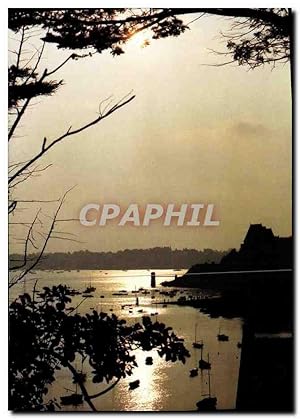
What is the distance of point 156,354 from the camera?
3.04 m

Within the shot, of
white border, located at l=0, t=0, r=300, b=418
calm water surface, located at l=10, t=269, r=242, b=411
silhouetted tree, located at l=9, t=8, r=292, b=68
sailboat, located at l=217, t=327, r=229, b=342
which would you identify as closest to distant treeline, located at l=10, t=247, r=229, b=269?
calm water surface, located at l=10, t=269, r=242, b=411

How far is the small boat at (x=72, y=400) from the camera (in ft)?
9.87

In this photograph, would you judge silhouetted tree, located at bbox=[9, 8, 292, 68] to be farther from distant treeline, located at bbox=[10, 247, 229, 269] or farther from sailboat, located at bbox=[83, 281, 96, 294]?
sailboat, located at bbox=[83, 281, 96, 294]

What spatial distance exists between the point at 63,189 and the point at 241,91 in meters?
0.95

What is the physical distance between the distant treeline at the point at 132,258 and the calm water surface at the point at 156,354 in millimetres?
35

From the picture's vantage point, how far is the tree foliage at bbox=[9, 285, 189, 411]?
3.03 metres

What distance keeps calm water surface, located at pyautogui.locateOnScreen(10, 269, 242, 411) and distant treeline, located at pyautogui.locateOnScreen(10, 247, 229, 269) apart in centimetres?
3

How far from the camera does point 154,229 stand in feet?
10.1

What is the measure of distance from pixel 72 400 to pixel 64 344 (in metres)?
0.25

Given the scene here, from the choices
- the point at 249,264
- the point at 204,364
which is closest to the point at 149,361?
the point at 204,364

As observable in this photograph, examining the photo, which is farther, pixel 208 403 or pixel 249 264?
pixel 249 264
